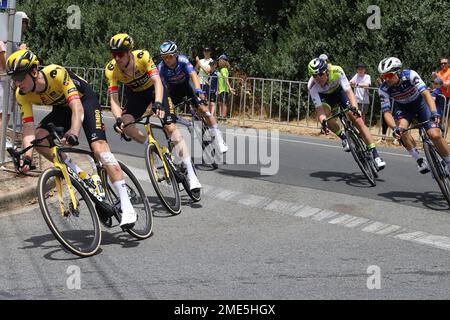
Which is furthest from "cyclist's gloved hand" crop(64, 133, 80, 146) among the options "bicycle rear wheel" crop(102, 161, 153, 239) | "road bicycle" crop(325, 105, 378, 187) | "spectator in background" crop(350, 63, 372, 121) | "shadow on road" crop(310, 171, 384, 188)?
"spectator in background" crop(350, 63, 372, 121)

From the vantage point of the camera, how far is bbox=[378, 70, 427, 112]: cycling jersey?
32.0 feet

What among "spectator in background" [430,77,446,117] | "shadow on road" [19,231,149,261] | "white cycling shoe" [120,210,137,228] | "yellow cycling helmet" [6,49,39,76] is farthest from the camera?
"spectator in background" [430,77,446,117]

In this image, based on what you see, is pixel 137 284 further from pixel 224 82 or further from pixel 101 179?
pixel 224 82

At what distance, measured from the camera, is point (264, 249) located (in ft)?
23.7

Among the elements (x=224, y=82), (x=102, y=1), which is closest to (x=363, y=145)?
(x=224, y=82)

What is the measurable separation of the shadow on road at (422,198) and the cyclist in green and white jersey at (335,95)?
59 centimetres

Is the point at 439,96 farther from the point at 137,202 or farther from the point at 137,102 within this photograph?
the point at 137,202

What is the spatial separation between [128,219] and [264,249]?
1.36m

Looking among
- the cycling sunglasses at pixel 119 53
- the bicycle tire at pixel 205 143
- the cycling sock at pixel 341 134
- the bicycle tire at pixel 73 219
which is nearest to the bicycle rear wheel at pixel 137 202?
the bicycle tire at pixel 73 219

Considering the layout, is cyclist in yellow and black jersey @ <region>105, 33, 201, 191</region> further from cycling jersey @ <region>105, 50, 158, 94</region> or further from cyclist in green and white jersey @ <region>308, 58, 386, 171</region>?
cyclist in green and white jersey @ <region>308, 58, 386, 171</region>

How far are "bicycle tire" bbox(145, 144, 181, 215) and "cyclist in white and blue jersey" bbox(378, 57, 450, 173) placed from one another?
3029 millimetres

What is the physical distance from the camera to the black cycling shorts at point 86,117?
24.3 feet

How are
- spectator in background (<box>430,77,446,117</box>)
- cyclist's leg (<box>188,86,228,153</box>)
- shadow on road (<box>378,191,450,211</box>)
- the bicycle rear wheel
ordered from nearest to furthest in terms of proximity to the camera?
the bicycle rear wheel < shadow on road (<box>378,191,450,211</box>) < cyclist's leg (<box>188,86,228,153</box>) < spectator in background (<box>430,77,446,117</box>)

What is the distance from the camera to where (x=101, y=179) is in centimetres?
754
